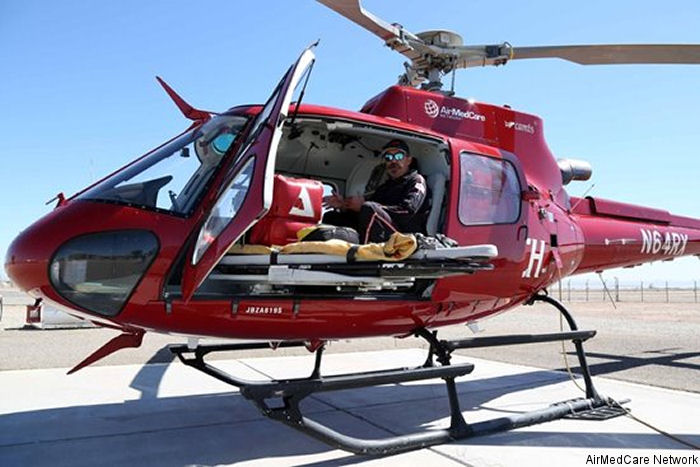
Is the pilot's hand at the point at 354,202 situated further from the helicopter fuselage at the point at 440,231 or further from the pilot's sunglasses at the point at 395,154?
the helicopter fuselage at the point at 440,231

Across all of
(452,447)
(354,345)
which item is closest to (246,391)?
(452,447)

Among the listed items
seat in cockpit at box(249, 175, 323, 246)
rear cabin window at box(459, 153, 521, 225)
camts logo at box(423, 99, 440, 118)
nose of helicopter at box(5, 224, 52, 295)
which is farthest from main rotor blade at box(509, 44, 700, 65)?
nose of helicopter at box(5, 224, 52, 295)

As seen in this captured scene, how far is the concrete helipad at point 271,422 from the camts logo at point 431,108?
123 inches

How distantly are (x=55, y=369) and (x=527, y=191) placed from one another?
7.16 meters

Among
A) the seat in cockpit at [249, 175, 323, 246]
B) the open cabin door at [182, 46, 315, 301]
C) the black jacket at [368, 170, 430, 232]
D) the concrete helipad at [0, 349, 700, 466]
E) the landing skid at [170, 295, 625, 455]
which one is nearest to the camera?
the open cabin door at [182, 46, 315, 301]

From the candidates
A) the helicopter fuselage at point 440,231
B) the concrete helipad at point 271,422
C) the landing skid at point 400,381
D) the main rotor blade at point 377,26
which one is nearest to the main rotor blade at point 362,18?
the main rotor blade at point 377,26

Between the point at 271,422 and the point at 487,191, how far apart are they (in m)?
3.14

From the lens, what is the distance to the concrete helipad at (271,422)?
14.9 feet

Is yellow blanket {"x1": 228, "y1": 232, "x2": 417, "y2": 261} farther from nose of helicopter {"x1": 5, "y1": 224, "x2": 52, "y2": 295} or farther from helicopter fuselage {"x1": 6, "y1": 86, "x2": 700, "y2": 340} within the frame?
nose of helicopter {"x1": 5, "y1": 224, "x2": 52, "y2": 295}

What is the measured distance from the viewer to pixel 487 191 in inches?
223

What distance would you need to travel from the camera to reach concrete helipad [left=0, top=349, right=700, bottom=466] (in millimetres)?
4531

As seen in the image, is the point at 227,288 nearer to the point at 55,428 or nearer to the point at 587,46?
the point at 55,428

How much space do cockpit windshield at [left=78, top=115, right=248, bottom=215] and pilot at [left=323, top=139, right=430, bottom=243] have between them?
1.26m

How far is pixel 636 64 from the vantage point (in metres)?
6.39
